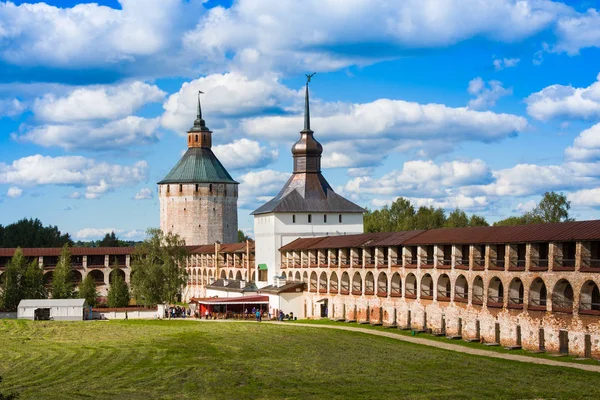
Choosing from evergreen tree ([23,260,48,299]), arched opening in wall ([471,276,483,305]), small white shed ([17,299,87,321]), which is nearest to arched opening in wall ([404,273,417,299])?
arched opening in wall ([471,276,483,305])

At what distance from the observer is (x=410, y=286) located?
58.3 m

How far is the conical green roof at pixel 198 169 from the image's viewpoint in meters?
123

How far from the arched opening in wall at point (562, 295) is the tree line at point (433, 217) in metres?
60.7

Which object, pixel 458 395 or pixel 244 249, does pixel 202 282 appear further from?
pixel 458 395

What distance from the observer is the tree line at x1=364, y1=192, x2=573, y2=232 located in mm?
103125

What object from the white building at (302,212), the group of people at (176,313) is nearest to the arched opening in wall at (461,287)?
the white building at (302,212)

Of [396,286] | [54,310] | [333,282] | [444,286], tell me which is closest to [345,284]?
[333,282]

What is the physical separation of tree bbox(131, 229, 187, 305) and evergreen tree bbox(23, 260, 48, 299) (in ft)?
29.0

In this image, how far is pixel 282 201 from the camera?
83.2m

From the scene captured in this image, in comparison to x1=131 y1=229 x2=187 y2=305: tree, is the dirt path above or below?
below

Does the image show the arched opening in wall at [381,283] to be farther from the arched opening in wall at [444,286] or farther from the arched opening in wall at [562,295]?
the arched opening in wall at [562,295]

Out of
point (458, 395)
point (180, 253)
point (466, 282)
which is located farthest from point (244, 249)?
point (458, 395)

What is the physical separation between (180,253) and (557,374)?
55.7 meters

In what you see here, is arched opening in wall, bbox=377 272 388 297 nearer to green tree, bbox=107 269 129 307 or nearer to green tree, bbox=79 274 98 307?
green tree, bbox=107 269 129 307
